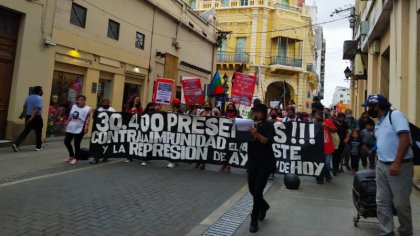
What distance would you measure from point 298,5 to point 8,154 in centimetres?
3603

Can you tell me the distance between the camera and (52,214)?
5.30 m

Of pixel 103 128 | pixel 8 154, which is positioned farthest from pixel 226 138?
pixel 8 154

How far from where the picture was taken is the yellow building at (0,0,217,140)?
11.8 meters

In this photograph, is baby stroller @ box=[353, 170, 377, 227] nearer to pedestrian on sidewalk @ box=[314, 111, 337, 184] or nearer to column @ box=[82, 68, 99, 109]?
pedestrian on sidewalk @ box=[314, 111, 337, 184]

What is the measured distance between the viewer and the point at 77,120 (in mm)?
9578

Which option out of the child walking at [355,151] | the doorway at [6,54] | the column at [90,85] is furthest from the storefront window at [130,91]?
the child walking at [355,151]

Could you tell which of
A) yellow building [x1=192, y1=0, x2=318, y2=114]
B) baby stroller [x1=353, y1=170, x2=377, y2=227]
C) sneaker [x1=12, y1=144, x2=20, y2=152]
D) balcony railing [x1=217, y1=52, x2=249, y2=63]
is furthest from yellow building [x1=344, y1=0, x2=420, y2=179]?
balcony railing [x1=217, y1=52, x2=249, y2=63]

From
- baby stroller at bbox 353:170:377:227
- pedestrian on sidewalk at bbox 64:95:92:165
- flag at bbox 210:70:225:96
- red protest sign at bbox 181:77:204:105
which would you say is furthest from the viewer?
flag at bbox 210:70:225:96

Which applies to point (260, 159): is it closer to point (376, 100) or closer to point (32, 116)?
point (376, 100)

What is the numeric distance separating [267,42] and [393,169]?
3530 cm

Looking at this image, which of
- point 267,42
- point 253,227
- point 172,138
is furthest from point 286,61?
point 253,227

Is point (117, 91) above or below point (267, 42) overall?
below

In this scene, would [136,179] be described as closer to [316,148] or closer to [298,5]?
[316,148]

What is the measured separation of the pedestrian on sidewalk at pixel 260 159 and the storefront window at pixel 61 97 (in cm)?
1053
